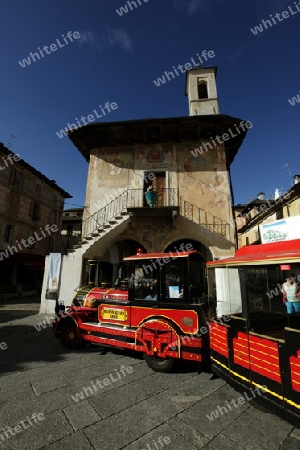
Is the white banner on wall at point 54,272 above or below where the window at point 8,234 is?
below

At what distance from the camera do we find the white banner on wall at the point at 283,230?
5.64 meters

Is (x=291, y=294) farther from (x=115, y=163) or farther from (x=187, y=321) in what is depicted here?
(x=115, y=163)

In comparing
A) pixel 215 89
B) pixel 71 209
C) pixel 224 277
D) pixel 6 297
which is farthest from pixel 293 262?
pixel 71 209

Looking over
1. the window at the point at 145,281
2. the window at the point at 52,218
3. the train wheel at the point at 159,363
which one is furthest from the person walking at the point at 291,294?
the window at the point at 52,218

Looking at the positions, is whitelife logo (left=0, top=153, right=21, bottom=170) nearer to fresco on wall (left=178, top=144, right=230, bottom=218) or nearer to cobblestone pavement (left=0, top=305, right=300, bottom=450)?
fresco on wall (left=178, top=144, right=230, bottom=218)

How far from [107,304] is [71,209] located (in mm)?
33430

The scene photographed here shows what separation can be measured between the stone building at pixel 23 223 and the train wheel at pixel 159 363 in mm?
15458

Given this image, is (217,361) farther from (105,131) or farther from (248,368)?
(105,131)

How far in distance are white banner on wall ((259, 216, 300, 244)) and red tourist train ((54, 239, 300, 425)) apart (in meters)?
1.03

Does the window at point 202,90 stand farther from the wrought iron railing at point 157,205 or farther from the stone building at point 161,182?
the wrought iron railing at point 157,205

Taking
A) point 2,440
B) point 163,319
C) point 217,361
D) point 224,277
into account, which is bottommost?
point 2,440

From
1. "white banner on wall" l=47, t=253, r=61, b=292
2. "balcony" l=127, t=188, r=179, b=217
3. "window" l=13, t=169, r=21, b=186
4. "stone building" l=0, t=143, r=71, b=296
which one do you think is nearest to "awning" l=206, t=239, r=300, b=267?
"balcony" l=127, t=188, r=179, b=217

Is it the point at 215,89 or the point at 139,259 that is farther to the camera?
the point at 215,89

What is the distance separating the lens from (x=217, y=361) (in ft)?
13.5
